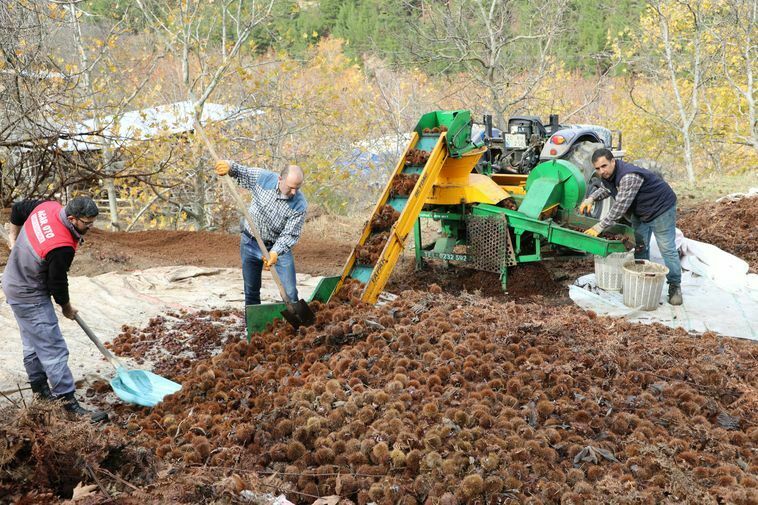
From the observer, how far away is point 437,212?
7461 millimetres

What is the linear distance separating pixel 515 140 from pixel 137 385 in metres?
5.79

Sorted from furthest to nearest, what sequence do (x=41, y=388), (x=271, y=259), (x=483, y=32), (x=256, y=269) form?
1. (x=483, y=32)
2. (x=256, y=269)
3. (x=271, y=259)
4. (x=41, y=388)

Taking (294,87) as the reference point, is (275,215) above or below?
below

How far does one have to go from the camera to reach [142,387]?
4.28m

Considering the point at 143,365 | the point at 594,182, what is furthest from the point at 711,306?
the point at 143,365

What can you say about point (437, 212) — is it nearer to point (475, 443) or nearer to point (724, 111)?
point (475, 443)

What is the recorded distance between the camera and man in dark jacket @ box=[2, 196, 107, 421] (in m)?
3.80

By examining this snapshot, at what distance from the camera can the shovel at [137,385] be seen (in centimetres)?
417

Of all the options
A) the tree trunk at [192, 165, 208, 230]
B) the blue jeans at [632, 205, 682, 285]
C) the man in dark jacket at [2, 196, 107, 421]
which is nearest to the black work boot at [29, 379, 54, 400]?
the man in dark jacket at [2, 196, 107, 421]

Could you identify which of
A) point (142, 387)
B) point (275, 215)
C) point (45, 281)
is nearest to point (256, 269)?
point (275, 215)

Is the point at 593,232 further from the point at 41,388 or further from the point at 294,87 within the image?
the point at 294,87

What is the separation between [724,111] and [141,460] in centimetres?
1985

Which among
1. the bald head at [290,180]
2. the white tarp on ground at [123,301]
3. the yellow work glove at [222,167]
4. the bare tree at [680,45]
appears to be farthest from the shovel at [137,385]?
the bare tree at [680,45]

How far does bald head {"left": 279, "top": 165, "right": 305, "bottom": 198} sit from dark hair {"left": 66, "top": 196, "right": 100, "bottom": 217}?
1.53m
